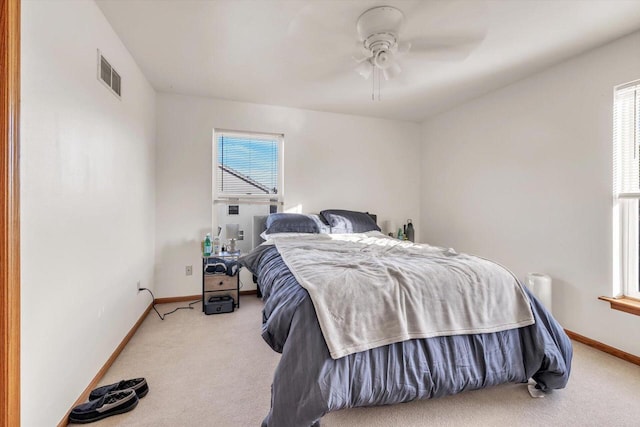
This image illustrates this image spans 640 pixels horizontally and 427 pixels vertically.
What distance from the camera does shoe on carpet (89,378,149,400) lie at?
1612 mm

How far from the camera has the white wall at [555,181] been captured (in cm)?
Answer: 224

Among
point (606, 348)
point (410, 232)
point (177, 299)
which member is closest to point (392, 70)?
point (410, 232)

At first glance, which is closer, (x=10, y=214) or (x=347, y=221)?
(x=10, y=214)

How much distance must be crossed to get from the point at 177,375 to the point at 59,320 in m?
0.82

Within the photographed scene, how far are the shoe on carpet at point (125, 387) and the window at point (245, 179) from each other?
1950 mm

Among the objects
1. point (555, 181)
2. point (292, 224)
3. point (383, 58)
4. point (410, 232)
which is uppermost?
point (383, 58)

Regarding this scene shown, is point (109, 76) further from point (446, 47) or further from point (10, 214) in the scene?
point (446, 47)

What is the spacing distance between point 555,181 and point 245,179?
3.39 metres

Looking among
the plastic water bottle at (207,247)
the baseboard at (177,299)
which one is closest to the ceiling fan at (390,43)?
the plastic water bottle at (207,247)

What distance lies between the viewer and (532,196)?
2.78 metres

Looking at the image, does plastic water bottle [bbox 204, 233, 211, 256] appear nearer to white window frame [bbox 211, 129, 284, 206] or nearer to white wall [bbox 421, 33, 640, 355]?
white window frame [bbox 211, 129, 284, 206]

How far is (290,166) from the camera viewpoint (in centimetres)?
375

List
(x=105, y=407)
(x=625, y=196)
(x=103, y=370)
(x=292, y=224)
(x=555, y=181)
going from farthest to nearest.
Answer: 1. (x=292, y=224)
2. (x=555, y=181)
3. (x=625, y=196)
4. (x=103, y=370)
5. (x=105, y=407)

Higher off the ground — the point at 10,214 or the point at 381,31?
the point at 381,31
